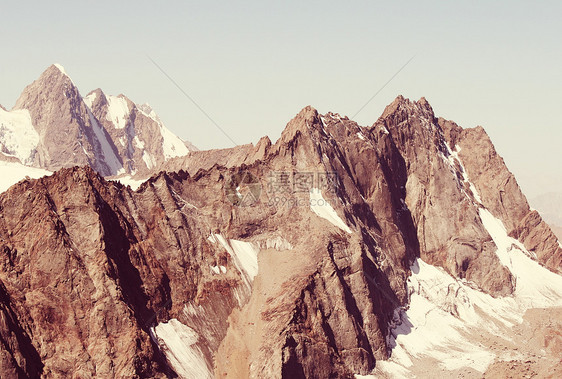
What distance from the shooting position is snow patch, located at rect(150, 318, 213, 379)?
106688 millimetres

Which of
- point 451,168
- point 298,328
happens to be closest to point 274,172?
point 298,328

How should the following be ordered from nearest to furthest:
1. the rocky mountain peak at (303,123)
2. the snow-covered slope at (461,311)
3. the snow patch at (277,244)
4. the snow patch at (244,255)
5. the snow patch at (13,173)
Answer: the snow patch at (244,255), the snow patch at (277,244), the snow-covered slope at (461,311), the snow patch at (13,173), the rocky mountain peak at (303,123)

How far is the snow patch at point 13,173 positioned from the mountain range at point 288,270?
127ft

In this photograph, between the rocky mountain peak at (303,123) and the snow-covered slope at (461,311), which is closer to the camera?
the snow-covered slope at (461,311)

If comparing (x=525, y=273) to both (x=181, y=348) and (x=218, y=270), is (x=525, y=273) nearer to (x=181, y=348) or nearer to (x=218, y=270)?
(x=218, y=270)

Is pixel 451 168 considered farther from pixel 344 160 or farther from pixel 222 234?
pixel 222 234

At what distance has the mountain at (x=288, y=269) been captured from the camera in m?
99.6

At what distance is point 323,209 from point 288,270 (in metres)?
21.1

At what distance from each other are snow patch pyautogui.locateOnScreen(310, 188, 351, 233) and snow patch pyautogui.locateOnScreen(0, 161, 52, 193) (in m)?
62.1

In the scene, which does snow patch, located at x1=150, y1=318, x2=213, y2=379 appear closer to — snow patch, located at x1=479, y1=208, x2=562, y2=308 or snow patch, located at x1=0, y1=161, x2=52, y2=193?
snow patch, located at x1=0, y1=161, x2=52, y2=193

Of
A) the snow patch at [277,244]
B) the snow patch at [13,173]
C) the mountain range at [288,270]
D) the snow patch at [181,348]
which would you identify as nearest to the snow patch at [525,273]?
the mountain range at [288,270]

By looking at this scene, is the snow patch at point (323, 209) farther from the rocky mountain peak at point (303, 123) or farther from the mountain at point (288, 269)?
the rocky mountain peak at point (303, 123)

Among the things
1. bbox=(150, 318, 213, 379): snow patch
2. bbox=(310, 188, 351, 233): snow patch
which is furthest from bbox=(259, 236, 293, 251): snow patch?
bbox=(150, 318, 213, 379): snow patch

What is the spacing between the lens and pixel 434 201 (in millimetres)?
187250
